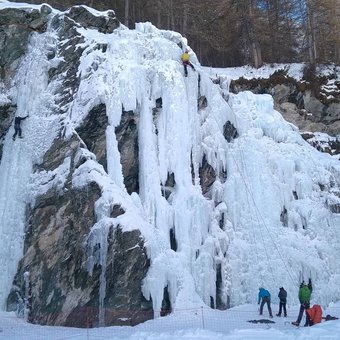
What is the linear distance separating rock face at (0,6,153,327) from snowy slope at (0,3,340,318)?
0.27 metres

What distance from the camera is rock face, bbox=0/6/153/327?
42.0 ft

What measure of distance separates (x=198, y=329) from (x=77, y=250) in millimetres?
4593

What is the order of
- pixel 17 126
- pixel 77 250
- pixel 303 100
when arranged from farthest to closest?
pixel 303 100 → pixel 17 126 → pixel 77 250

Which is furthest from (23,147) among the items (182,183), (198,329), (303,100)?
(303,100)

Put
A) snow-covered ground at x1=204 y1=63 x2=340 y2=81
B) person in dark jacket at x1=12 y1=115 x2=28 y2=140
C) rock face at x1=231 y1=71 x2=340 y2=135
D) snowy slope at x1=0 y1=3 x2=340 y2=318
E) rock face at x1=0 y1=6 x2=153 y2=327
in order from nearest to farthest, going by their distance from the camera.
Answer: rock face at x1=0 y1=6 x2=153 y2=327 → snowy slope at x1=0 y1=3 x2=340 y2=318 → person in dark jacket at x1=12 y1=115 x2=28 y2=140 → rock face at x1=231 y1=71 x2=340 y2=135 → snow-covered ground at x1=204 y1=63 x2=340 y2=81

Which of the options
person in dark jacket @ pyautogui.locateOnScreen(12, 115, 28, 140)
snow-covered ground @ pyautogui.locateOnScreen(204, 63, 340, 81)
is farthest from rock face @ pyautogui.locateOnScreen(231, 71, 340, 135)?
person in dark jacket @ pyautogui.locateOnScreen(12, 115, 28, 140)

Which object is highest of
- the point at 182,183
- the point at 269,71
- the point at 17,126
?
the point at 269,71

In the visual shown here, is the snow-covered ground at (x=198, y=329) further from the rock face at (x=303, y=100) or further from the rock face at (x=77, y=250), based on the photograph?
the rock face at (x=303, y=100)

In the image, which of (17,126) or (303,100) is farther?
(303,100)

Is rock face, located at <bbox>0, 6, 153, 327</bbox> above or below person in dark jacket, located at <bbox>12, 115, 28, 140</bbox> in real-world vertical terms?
below

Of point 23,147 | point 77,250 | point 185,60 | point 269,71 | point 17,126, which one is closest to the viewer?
point 77,250

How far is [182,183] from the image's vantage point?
1570 cm

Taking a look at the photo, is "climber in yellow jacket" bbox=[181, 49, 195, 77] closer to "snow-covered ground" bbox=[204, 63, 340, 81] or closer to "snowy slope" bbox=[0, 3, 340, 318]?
"snowy slope" bbox=[0, 3, 340, 318]

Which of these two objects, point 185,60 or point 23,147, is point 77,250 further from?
point 185,60
